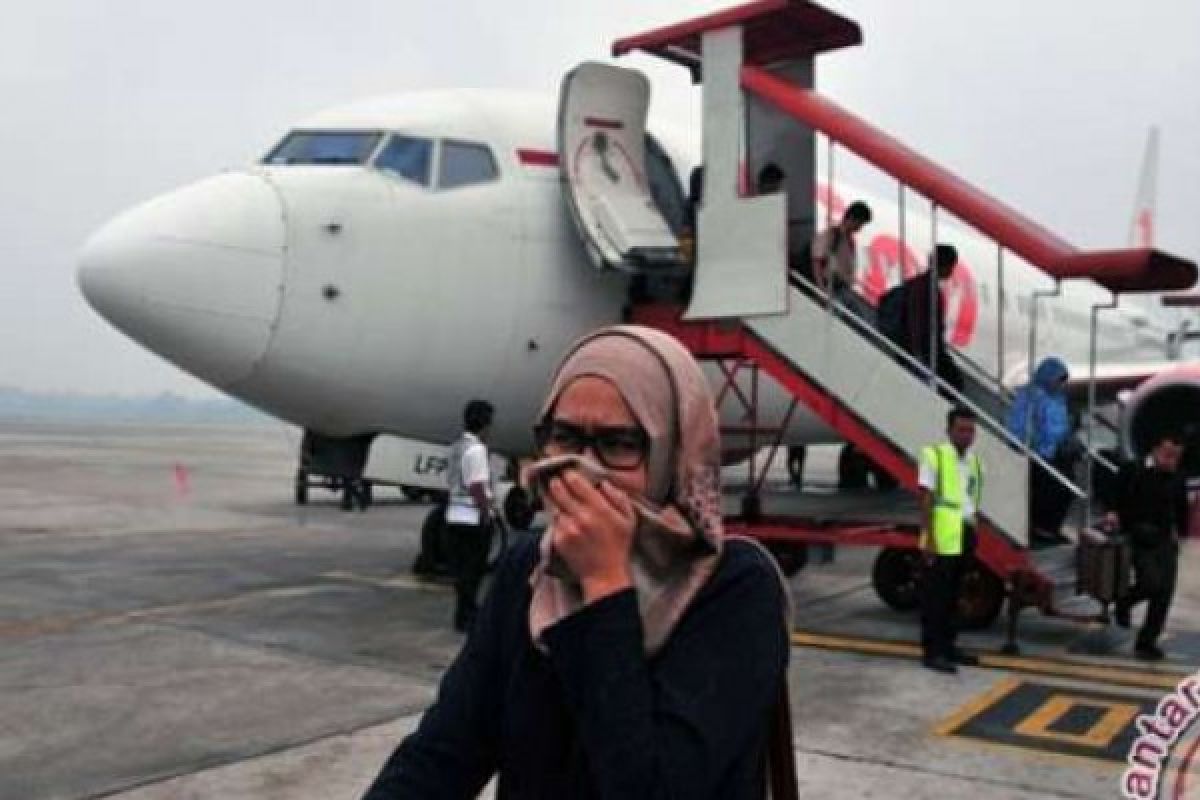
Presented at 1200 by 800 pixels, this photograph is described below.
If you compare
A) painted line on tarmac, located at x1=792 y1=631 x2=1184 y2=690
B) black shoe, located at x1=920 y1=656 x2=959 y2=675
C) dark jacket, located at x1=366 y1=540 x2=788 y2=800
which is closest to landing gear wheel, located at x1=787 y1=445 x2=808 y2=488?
painted line on tarmac, located at x1=792 y1=631 x2=1184 y2=690

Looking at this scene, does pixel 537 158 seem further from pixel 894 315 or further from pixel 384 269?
pixel 894 315

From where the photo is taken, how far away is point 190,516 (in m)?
17.6

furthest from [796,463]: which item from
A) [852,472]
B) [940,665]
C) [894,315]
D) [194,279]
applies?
[194,279]

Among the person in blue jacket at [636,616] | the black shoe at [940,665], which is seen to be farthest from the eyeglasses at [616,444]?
the black shoe at [940,665]

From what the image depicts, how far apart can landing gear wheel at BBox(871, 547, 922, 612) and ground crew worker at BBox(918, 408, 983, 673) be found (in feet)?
4.70

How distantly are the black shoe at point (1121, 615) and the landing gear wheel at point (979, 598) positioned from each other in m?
0.80

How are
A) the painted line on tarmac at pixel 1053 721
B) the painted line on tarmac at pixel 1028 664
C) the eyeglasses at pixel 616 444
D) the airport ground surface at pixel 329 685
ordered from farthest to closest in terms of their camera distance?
the painted line on tarmac at pixel 1028 664, the painted line on tarmac at pixel 1053 721, the airport ground surface at pixel 329 685, the eyeglasses at pixel 616 444

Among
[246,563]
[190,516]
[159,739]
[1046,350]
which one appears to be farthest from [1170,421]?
[190,516]

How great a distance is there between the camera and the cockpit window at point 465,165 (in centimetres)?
943

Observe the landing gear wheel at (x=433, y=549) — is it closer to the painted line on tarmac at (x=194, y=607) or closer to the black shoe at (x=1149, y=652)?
the painted line on tarmac at (x=194, y=607)

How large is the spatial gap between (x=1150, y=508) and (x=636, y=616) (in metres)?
7.74

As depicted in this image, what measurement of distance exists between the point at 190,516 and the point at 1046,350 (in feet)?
44.8

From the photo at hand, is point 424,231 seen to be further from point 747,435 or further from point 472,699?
point 472,699

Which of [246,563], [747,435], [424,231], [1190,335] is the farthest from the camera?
[1190,335]
